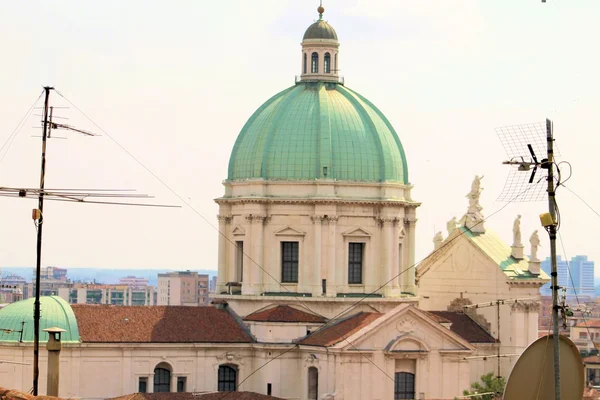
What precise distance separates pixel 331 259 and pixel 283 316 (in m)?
3.79

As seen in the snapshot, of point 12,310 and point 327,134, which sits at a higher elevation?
point 327,134

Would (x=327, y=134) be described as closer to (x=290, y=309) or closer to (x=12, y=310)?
(x=290, y=309)

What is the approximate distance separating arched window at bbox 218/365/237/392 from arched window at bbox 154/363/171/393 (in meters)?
2.46

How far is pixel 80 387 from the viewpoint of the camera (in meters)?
81.2

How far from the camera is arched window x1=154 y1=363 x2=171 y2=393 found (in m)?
84.1


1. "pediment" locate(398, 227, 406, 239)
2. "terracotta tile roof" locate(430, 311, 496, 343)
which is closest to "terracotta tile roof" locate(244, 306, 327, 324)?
"pediment" locate(398, 227, 406, 239)

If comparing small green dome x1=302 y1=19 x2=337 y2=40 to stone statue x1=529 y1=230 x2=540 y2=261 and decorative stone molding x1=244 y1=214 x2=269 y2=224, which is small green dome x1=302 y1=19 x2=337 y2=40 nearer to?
decorative stone molding x1=244 y1=214 x2=269 y2=224

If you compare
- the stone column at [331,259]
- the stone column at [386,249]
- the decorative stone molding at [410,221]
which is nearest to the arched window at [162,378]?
the stone column at [331,259]

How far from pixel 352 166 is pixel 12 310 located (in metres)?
17.7

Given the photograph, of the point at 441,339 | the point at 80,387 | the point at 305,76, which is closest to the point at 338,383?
the point at 441,339

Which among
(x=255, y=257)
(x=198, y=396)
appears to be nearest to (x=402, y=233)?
(x=255, y=257)

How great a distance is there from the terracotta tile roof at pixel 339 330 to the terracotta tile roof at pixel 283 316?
2.75ft

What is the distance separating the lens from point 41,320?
81.0 m

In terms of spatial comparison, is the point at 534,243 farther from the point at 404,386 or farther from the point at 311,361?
the point at 311,361
